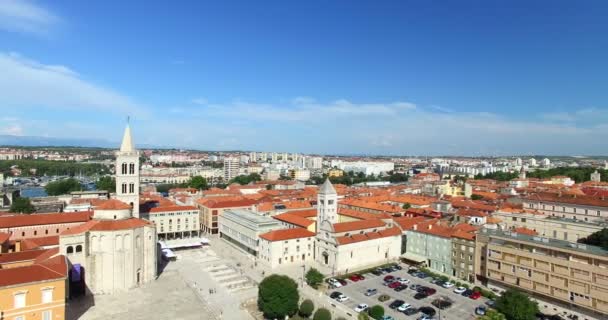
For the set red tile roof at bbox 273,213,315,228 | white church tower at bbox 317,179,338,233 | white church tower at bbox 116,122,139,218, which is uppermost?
white church tower at bbox 116,122,139,218

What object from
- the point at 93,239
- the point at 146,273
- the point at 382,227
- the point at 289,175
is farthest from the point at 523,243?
the point at 289,175

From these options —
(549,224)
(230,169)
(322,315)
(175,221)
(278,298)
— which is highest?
(230,169)

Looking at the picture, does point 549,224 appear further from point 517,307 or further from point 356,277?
point 356,277

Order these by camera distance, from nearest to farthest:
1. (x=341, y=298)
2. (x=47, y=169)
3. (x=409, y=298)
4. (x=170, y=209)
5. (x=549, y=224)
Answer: (x=341, y=298)
(x=409, y=298)
(x=549, y=224)
(x=170, y=209)
(x=47, y=169)

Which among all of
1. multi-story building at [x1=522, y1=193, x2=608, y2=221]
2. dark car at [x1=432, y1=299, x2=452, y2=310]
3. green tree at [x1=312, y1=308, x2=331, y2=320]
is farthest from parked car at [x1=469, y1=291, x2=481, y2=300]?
multi-story building at [x1=522, y1=193, x2=608, y2=221]

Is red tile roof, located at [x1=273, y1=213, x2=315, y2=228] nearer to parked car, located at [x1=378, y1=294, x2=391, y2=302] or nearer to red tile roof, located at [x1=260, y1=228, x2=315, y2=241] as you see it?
red tile roof, located at [x1=260, y1=228, x2=315, y2=241]


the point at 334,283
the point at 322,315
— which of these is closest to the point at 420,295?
the point at 334,283

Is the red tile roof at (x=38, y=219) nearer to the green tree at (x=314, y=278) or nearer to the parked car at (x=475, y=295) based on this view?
the green tree at (x=314, y=278)

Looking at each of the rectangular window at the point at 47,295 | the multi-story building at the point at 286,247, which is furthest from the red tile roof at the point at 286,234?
the rectangular window at the point at 47,295
